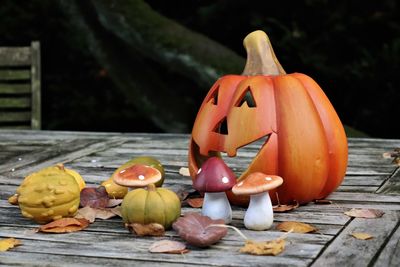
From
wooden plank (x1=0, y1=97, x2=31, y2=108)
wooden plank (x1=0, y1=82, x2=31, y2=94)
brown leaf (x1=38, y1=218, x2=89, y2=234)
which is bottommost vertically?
brown leaf (x1=38, y1=218, x2=89, y2=234)

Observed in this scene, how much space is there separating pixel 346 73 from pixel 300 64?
32 cm

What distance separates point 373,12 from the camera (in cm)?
519

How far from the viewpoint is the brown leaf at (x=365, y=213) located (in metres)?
1.90

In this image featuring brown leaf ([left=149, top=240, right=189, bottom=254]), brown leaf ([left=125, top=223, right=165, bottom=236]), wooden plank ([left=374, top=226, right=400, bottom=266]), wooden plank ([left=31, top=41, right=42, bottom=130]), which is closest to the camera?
wooden plank ([left=374, top=226, right=400, bottom=266])

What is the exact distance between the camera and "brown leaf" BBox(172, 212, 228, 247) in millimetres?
1618

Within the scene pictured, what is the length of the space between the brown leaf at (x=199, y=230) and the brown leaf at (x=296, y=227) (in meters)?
0.15

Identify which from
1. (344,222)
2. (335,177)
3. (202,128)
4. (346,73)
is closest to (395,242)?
(344,222)

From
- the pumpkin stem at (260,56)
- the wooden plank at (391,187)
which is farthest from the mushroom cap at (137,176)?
the wooden plank at (391,187)

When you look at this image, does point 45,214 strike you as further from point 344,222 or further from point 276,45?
point 276,45

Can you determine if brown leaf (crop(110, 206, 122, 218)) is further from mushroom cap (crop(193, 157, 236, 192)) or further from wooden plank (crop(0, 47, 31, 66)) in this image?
wooden plank (crop(0, 47, 31, 66))

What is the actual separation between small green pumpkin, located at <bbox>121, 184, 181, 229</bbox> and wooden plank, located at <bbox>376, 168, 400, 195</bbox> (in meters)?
0.73

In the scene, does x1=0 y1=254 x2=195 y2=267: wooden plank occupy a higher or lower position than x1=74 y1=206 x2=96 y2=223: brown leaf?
lower

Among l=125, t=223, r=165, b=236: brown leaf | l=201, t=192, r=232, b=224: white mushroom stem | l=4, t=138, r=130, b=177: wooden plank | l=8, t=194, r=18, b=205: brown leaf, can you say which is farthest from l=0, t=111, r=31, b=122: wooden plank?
l=125, t=223, r=165, b=236: brown leaf

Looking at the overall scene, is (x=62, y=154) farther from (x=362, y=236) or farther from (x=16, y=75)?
(x=362, y=236)
